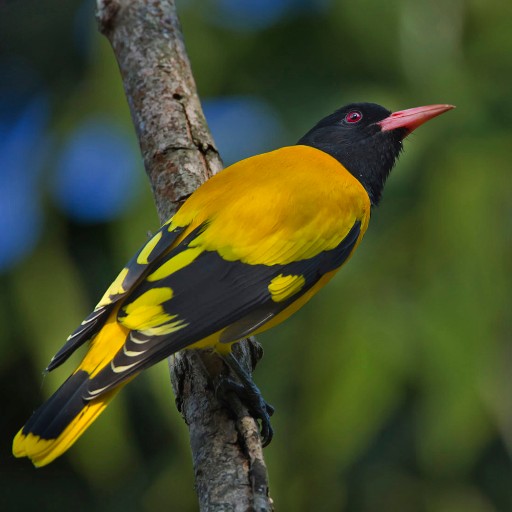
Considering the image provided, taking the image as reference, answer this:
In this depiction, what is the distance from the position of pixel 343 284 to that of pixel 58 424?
103 inches

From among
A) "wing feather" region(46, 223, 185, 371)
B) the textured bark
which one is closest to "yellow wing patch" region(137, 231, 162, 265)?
"wing feather" region(46, 223, 185, 371)

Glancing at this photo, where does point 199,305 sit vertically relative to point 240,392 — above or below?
above

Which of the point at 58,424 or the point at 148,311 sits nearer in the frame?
the point at 58,424

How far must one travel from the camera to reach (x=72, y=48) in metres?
7.64

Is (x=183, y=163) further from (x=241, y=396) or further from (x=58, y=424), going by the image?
(x=58, y=424)

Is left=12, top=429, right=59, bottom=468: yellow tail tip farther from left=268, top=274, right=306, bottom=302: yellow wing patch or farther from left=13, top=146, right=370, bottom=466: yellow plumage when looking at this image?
left=268, top=274, right=306, bottom=302: yellow wing patch

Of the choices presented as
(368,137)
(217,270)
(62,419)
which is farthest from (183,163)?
(62,419)

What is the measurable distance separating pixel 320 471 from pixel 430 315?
1.31 m

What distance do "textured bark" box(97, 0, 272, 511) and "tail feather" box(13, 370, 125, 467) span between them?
1.19 feet

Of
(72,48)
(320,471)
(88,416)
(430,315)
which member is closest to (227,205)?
(88,416)

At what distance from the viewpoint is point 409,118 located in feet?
14.4

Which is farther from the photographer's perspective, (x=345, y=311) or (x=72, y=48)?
(x=72, y=48)

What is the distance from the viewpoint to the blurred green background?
489 cm

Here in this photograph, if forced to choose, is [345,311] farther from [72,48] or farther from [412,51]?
[72,48]
